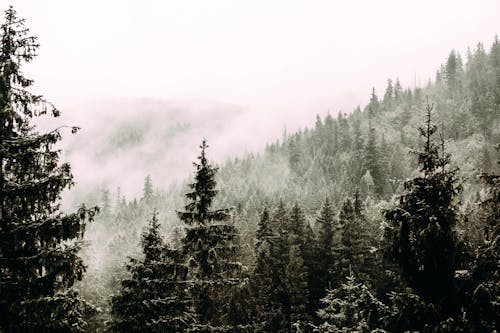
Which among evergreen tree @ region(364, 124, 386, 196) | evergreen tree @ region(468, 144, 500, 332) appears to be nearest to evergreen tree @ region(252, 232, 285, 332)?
evergreen tree @ region(468, 144, 500, 332)

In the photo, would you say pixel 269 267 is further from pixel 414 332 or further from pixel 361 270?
pixel 414 332

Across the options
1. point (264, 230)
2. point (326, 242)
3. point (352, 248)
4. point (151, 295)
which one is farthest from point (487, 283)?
point (264, 230)

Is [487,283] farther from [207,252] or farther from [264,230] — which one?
[264,230]

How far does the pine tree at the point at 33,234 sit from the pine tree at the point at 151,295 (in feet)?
29.0

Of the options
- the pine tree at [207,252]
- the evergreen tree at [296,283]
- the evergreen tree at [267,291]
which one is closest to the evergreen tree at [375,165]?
the evergreen tree at [296,283]

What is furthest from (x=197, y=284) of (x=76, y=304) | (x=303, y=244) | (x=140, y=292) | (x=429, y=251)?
(x=303, y=244)

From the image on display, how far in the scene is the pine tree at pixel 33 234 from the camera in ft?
35.9

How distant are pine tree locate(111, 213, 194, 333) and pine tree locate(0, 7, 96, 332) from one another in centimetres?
883

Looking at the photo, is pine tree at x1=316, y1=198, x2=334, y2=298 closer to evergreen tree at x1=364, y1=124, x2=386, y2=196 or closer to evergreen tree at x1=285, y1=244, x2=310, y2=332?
evergreen tree at x1=285, y1=244, x2=310, y2=332

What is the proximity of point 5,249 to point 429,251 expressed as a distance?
36.0ft

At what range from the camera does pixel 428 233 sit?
12.8m

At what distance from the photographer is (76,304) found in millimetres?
11023

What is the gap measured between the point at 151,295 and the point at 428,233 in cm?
1305

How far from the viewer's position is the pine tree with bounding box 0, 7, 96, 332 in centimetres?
1095
